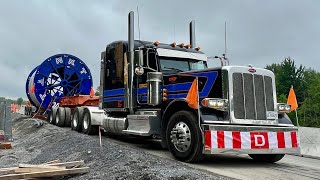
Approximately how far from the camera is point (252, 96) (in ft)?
24.3

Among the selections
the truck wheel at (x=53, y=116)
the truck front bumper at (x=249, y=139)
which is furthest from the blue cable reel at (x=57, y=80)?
the truck front bumper at (x=249, y=139)

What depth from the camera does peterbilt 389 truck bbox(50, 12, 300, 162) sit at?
6988 millimetres

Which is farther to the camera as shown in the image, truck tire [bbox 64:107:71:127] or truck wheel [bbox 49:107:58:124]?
truck wheel [bbox 49:107:58:124]

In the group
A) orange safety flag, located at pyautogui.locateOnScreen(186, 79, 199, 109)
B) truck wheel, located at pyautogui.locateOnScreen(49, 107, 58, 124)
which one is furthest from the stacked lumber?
truck wheel, located at pyautogui.locateOnScreen(49, 107, 58, 124)

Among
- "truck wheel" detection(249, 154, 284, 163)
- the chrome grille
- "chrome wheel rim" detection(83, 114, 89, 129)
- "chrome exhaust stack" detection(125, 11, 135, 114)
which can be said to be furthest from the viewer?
"chrome wheel rim" detection(83, 114, 89, 129)

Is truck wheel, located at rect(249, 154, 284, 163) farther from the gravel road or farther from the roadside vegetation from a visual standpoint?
the roadside vegetation

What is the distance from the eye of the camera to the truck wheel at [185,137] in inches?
276

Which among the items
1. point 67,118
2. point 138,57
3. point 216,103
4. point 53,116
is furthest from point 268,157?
point 53,116

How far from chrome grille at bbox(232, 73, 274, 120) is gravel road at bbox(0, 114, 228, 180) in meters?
1.69

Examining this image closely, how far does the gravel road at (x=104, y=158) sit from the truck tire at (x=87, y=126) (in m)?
0.80

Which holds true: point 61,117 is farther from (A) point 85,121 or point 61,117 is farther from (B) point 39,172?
(B) point 39,172

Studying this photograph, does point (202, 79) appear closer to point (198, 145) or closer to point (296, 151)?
point (198, 145)

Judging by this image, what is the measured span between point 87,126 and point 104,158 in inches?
191

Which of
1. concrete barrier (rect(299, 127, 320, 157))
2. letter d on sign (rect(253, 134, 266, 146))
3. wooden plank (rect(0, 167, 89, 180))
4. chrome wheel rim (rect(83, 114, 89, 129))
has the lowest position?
wooden plank (rect(0, 167, 89, 180))
